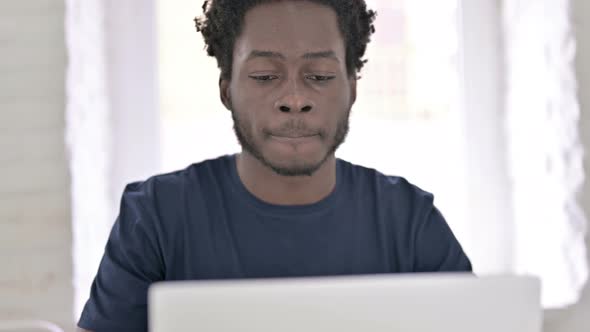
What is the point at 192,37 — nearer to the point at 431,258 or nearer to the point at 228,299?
the point at 431,258

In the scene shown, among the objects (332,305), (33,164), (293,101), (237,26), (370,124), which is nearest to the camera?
(332,305)

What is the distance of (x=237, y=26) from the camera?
1.19 meters

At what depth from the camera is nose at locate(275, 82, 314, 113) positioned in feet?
3.54

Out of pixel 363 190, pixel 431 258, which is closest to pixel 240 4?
pixel 363 190

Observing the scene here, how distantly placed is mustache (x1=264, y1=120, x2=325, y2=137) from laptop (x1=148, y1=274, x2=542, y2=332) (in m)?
0.52

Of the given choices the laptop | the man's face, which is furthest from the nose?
the laptop

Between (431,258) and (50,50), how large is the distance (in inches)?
36.3

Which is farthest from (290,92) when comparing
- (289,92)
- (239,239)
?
(239,239)

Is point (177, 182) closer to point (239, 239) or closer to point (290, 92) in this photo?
point (239, 239)

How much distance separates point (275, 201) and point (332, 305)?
24.0 inches

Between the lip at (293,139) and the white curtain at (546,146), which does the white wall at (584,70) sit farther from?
the lip at (293,139)

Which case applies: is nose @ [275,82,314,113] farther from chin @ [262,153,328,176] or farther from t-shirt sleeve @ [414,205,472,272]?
t-shirt sleeve @ [414,205,472,272]

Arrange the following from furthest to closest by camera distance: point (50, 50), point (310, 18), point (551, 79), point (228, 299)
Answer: point (551, 79) → point (50, 50) → point (310, 18) → point (228, 299)

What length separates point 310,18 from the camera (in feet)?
3.70
